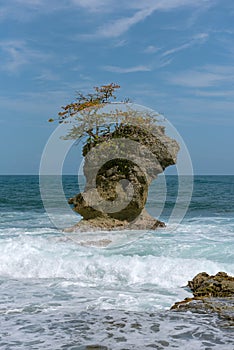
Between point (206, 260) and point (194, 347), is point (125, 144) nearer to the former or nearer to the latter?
point (206, 260)

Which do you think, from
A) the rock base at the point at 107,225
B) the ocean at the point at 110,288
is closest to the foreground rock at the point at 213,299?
the ocean at the point at 110,288

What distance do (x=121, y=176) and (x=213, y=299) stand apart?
8.32m

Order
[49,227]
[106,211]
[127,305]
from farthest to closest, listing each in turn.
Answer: [49,227] → [106,211] → [127,305]

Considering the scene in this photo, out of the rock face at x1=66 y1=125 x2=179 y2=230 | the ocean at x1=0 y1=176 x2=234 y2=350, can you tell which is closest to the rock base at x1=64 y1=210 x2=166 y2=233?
the rock face at x1=66 y1=125 x2=179 y2=230

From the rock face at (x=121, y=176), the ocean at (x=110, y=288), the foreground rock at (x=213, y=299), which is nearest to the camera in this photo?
the ocean at (x=110, y=288)

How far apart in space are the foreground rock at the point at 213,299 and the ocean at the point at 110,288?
0.21m

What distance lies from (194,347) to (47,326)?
1944mm

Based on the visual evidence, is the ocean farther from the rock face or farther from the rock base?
the rock face

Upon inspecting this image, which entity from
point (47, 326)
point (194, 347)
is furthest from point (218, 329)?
point (47, 326)

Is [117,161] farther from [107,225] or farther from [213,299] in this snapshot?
[213,299]

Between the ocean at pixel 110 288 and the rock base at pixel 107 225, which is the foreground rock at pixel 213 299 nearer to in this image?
the ocean at pixel 110 288

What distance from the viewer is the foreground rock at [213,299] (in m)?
5.56

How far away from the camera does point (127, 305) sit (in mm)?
6855

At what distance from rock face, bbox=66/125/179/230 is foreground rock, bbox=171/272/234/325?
685cm
